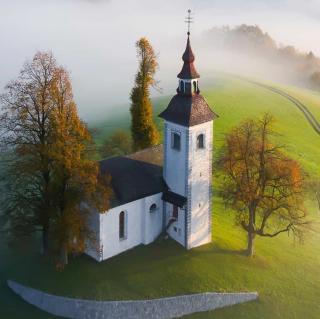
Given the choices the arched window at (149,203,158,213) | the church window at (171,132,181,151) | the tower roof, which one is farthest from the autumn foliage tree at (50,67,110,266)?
the tower roof

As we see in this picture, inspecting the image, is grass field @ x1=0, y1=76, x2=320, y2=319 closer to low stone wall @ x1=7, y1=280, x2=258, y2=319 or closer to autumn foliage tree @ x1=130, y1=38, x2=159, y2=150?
low stone wall @ x1=7, y1=280, x2=258, y2=319

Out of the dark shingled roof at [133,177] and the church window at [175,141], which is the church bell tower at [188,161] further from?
the dark shingled roof at [133,177]

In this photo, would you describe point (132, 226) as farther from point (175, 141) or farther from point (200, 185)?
point (175, 141)

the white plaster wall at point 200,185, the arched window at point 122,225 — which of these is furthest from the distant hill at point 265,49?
the arched window at point 122,225

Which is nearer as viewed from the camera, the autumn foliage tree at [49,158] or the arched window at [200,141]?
the autumn foliage tree at [49,158]

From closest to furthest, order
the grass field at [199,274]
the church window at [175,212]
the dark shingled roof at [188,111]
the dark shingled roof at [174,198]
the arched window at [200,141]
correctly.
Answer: the grass field at [199,274]
the dark shingled roof at [188,111]
the arched window at [200,141]
the dark shingled roof at [174,198]
the church window at [175,212]

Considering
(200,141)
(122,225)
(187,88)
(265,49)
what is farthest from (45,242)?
(265,49)

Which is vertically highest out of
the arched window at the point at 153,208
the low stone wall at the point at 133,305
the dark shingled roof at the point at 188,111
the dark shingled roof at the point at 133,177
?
the dark shingled roof at the point at 188,111
